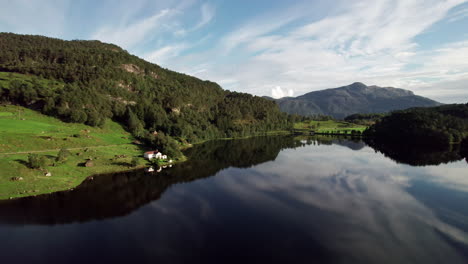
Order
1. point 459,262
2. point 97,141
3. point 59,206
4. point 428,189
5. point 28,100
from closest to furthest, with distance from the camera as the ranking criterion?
point 459,262 → point 59,206 → point 428,189 → point 97,141 → point 28,100

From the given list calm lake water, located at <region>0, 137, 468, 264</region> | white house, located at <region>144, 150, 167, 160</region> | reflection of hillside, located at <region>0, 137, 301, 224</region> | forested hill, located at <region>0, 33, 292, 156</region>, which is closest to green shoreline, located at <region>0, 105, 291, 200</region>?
white house, located at <region>144, 150, 167, 160</region>

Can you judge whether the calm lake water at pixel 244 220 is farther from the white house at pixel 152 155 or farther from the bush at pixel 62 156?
the white house at pixel 152 155

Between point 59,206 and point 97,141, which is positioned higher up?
point 97,141

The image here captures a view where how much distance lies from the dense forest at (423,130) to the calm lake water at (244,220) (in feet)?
267

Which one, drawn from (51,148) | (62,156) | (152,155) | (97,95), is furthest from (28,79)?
(152,155)

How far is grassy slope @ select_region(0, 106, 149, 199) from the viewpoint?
167 ft

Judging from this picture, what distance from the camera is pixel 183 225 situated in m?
37.8

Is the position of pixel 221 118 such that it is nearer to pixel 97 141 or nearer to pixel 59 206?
pixel 97 141

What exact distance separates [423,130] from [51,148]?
7610 inches

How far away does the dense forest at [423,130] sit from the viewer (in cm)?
13075

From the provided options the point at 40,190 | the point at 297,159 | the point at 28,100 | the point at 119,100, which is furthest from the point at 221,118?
the point at 40,190

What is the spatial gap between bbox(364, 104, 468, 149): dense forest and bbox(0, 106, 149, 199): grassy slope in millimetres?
162200

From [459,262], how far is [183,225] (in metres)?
38.7

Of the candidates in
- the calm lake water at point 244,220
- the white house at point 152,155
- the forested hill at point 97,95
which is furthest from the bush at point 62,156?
the forested hill at point 97,95
